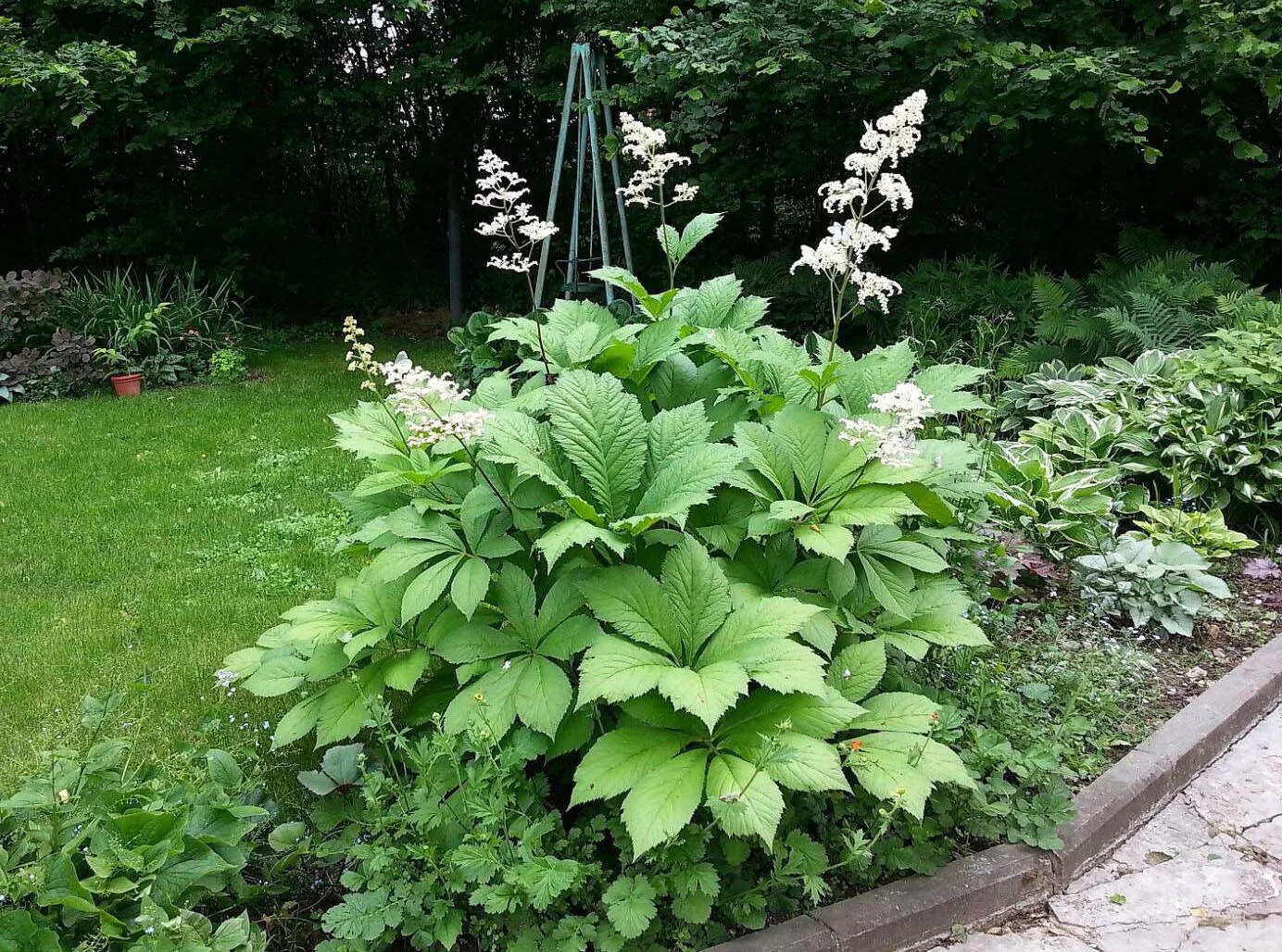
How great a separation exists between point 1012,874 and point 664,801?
99 cm

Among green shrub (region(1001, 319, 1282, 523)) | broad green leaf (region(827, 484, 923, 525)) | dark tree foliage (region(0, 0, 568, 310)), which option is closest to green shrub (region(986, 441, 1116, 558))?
green shrub (region(1001, 319, 1282, 523))

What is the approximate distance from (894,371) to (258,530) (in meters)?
A: 3.30

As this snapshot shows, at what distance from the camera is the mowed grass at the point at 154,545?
314 cm

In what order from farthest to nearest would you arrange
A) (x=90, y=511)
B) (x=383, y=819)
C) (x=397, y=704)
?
(x=90, y=511) < (x=397, y=704) < (x=383, y=819)

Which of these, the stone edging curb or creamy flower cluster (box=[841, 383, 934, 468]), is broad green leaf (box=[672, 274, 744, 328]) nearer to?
creamy flower cluster (box=[841, 383, 934, 468])

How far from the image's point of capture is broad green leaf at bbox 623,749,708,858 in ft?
6.05

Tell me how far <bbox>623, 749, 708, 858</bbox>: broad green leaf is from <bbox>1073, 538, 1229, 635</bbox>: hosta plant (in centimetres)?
222

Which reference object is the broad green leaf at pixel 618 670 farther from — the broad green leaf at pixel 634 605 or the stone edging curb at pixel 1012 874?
the stone edging curb at pixel 1012 874

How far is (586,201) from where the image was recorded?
32.9 ft

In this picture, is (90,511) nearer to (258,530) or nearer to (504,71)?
(258,530)

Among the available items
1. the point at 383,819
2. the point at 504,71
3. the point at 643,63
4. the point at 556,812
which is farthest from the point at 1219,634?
the point at 504,71

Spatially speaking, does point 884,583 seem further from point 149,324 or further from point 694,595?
point 149,324

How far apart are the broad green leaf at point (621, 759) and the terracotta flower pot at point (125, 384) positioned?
7080mm

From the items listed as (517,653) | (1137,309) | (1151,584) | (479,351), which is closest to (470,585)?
(517,653)
